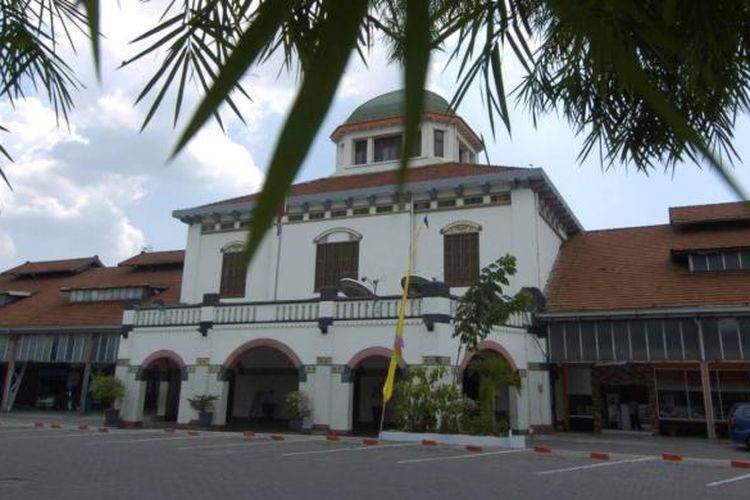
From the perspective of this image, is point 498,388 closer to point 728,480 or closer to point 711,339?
point 711,339

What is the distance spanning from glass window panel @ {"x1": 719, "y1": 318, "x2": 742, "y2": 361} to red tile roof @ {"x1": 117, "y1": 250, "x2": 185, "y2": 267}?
73.1 ft

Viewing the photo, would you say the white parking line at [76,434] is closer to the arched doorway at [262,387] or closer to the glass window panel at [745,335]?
the arched doorway at [262,387]

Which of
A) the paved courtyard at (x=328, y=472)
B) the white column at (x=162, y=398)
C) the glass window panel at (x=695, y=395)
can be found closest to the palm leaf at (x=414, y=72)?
the paved courtyard at (x=328, y=472)

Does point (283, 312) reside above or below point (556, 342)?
above

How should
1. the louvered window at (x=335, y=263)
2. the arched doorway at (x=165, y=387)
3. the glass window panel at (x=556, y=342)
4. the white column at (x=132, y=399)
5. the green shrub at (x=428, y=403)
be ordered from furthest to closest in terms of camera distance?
1. the arched doorway at (x=165, y=387)
2. the louvered window at (x=335, y=263)
3. the white column at (x=132, y=399)
4. the glass window panel at (x=556, y=342)
5. the green shrub at (x=428, y=403)

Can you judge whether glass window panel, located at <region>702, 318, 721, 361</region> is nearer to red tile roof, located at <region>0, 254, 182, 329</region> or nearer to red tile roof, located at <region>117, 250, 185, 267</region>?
red tile roof, located at <region>0, 254, 182, 329</region>

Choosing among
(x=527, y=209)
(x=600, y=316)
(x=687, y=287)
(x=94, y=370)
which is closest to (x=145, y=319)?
(x=94, y=370)

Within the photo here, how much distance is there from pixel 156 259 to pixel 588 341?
20.8 m

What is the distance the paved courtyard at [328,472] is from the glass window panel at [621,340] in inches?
164

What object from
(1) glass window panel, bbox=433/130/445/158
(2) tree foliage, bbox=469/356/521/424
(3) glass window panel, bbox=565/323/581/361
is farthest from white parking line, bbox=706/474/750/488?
(1) glass window panel, bbox=433/130/445/158

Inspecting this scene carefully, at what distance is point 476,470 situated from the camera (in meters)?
10.8

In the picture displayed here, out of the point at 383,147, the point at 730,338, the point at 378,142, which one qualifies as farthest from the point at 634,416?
the point at 378,142

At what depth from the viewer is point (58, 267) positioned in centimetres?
3428

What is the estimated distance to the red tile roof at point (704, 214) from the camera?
72.0ft
